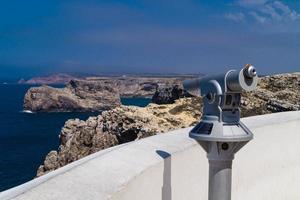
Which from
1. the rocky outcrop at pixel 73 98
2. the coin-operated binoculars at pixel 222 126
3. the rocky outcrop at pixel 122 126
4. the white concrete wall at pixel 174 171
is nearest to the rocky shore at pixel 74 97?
the rocky outcrop at pixel 73 98

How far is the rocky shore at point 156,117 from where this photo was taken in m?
12.3

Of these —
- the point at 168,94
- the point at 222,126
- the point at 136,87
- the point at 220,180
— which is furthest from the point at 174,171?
the point at 136,87

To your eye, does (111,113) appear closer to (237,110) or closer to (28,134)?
(237,110)

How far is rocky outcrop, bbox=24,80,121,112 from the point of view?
296 feet

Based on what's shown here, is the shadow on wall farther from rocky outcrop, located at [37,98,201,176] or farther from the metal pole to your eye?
rocky outcrop, located at [37,98,201,176]

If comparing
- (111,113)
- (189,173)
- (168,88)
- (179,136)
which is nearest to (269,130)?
(179,136)

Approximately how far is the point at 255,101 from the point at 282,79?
2106 millimetres

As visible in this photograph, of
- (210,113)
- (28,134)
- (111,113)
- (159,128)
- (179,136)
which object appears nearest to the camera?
(210,113)

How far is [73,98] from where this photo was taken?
9562 centimetres

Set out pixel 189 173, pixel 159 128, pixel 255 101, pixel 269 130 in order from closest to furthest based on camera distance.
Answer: pixel 189 173, pixel 269 130, pixel 255 101, pixel 159 128

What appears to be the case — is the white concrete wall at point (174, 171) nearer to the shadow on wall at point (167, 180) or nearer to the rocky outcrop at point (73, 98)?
the shadow on wall at point (167, 180)

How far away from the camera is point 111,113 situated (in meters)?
18.0

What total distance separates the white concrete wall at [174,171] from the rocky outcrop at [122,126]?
7.82 m

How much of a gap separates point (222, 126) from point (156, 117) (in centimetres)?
1247
